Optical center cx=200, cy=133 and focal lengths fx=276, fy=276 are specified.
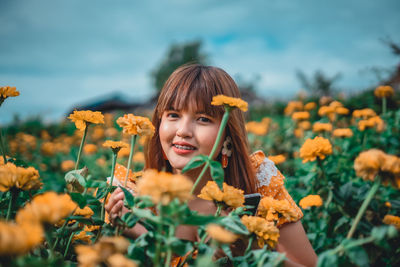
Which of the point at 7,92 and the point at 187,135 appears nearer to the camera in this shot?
the point at 7,92

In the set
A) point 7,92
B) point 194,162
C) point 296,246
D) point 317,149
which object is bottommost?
point 296,246

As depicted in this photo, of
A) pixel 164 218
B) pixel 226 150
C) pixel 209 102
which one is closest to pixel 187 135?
pixel 209 102

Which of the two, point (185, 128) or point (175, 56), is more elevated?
point (175, 56)

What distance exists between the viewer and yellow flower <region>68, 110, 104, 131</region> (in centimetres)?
103

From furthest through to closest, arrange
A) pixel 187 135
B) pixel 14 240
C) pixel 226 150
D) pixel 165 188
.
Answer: pixel 226 150, pixel 187 135, pixel 165 188, pixel 14 240

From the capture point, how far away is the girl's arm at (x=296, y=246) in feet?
4.33

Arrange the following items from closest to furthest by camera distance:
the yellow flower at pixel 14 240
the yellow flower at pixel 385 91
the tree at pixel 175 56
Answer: the yellow flower at pixel 14 240
the yellow flower at pixel 385 91
the tree at pixel 175 56

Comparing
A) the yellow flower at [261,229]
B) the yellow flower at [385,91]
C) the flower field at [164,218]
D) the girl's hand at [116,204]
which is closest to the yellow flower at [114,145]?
the flower field at [164,218]

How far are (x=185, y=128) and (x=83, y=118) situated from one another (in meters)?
0.47

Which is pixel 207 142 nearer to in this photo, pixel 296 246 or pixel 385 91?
pixel 296 246

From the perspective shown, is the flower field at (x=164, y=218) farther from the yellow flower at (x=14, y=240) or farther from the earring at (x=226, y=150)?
the earring at (x=226, y=150)

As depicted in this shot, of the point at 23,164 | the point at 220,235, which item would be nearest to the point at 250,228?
the point at 220,235

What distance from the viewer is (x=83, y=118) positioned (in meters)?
1.04

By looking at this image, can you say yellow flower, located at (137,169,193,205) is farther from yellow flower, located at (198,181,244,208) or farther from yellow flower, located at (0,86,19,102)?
yellow flower, located at (0,86,19,102)
